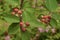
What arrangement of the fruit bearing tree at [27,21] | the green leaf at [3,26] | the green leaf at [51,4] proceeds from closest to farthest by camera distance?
the green leaf at [51,4] < the fruit bearing tree at [27,21] < the green leaf at [3,26]

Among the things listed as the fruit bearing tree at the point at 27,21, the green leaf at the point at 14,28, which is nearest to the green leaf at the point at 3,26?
the fruit bearing tree at the point at 27,21

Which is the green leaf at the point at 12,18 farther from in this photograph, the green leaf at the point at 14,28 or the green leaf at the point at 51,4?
the green leaf at the point at 51,4

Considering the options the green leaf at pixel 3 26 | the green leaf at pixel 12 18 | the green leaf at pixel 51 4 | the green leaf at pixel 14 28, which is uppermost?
the green leaf at pixel 51 4

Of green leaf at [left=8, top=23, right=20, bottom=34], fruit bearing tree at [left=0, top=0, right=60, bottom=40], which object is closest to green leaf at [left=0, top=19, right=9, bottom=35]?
fruit bearing tree at [left=0, top=0, right=60, bottom=40]

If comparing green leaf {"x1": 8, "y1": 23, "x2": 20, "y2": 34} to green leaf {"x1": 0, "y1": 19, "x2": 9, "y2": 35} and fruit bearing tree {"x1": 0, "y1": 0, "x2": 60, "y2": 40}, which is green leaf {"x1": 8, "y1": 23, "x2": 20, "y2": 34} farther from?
green leaf {"x1": 0, "y1": 19, "x2": 9, "y2": 35}

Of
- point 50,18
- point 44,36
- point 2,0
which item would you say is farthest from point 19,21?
point 2,0

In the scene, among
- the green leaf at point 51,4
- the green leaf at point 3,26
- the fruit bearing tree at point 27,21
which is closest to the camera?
the green leaf at point 51,4

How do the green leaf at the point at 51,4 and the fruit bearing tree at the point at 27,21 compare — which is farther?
the fruit bearing tree at the point at 27,21

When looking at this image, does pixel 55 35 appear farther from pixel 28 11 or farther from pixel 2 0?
pixel 28 11

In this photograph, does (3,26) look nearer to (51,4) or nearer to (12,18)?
(12,18)

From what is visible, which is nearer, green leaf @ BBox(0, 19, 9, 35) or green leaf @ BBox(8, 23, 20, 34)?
green leaf @ BBox(8, 23, 20, 34)

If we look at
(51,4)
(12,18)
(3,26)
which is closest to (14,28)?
(12,18)
